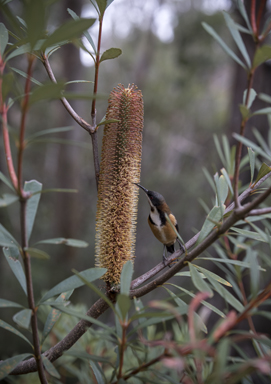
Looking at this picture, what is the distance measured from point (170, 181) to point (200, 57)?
194 centimetres

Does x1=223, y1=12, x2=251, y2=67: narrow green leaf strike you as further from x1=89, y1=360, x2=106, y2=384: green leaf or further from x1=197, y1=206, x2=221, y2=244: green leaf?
x1=89, y1=360, x2=106, y2=384: green leaf

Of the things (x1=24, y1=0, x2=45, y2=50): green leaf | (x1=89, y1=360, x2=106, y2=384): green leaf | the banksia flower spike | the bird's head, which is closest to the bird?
the bird's head

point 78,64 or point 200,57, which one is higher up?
point 200,57

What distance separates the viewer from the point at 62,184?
4.05 metres

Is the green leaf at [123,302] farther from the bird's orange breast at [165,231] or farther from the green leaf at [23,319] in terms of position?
the bird's orange breast at [165,231]

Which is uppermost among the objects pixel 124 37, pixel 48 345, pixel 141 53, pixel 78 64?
pixel 124 37

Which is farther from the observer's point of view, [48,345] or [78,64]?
[78,64]

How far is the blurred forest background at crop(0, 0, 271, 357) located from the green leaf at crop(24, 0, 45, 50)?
1.77 meters

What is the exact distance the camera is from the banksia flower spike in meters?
0.61

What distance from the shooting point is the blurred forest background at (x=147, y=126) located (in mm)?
3721

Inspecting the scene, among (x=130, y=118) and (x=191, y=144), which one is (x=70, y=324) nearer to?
(x=130, y=118)

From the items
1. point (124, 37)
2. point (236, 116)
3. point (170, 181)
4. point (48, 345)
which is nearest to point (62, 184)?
point (170, 181)

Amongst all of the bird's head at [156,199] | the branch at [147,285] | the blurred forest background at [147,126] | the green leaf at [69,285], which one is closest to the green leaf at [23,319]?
the green leaf at [69,285]

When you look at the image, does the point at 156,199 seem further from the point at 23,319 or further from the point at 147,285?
the point at 23,319
